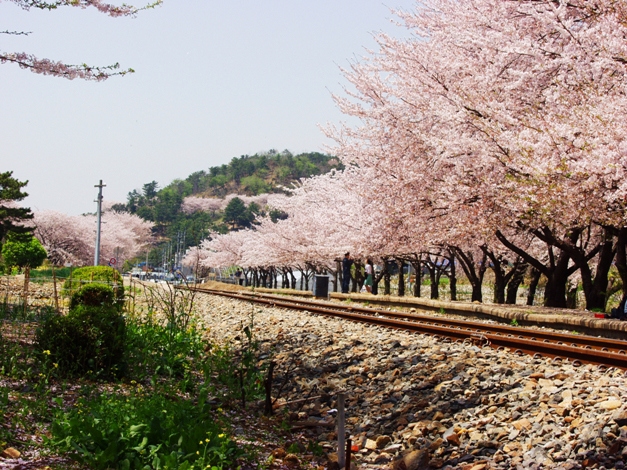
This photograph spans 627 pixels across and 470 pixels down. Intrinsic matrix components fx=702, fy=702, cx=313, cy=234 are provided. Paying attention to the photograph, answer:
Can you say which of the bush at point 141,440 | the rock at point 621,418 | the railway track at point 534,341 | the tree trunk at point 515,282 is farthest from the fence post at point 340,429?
the tree trunk at point 515,282

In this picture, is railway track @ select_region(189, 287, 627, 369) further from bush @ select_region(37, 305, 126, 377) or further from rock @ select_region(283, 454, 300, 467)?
bush @ select_region(37, 305, 126, 377)

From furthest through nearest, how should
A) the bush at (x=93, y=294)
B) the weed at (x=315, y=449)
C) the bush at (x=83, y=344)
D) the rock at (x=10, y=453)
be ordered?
the bush at (x=93, y=294) → the bush at (x=83, y=344) → the weed at (x=315, y=449) → the rock at (x=10, y=453)

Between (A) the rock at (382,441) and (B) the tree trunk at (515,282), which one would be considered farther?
(B) the tree trunk at (515,282)

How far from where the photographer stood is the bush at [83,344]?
7891mm

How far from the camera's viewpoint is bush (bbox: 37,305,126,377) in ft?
25.9

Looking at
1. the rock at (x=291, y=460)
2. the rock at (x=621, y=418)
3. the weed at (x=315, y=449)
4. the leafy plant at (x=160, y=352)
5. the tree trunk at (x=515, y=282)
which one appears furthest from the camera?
the tree trunk at (x=515, y=282)

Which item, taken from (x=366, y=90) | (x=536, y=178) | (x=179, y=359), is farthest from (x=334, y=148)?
(x=179, y=359)

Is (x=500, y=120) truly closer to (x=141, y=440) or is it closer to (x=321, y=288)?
(x=141, y=440)

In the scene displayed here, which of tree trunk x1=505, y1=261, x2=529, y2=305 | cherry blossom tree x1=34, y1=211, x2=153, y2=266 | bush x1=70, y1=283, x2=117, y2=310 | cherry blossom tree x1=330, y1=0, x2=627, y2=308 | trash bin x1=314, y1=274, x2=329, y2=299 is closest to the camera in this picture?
cherry blossom tree x1=330, y1=0, x2=627, y2=308

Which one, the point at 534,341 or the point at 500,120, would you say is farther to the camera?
the point at 500,120

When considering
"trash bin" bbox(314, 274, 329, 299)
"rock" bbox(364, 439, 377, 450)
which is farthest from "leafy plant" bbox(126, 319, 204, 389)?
"trash bin" bbox(314, 274, 329, 299)

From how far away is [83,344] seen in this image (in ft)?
26.4

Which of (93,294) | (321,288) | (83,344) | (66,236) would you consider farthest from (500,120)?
(66,236)

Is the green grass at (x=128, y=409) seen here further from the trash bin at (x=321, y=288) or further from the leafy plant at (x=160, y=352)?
the trash bin at (x=321, y=288)
